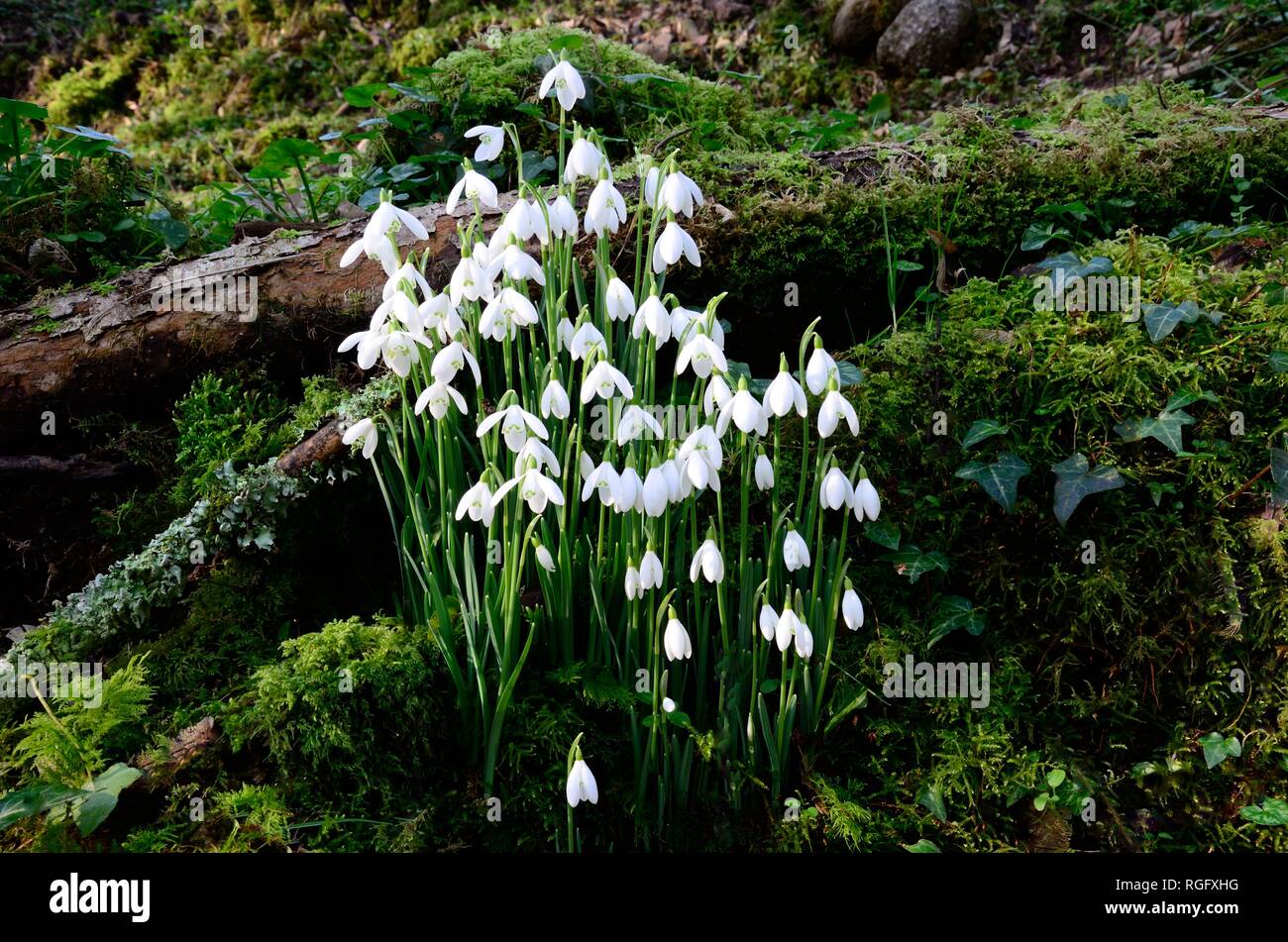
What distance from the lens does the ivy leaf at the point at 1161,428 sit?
8.05 ft

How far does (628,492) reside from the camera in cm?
190

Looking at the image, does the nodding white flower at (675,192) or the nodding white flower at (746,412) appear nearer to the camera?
the nodding white flower at (746,412)

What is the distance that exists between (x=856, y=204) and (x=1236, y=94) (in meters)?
3.21

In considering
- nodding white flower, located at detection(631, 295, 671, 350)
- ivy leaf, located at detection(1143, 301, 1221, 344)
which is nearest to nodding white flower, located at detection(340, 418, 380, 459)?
nodding white flower, located at detection(631, 295, 671, 350)

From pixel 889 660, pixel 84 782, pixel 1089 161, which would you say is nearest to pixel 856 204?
pixel 1089 161

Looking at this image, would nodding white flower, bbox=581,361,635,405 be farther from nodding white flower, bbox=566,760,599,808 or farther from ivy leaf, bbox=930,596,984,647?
ivy leaf, bbox=930,596,984,647

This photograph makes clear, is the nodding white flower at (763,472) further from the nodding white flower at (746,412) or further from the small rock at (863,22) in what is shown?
the small rock at (863,22)

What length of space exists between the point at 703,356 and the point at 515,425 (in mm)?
420

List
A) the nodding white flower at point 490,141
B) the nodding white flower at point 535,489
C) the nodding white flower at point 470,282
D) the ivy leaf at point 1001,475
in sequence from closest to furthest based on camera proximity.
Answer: the nodding white flower at point 535,489, the nodding white flower at point 470,282, the nodding white flower at point 490,141, the ivy leaf at point 1001,475

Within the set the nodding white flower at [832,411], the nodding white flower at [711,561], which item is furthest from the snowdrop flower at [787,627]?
the nodding white flower at [832,411]

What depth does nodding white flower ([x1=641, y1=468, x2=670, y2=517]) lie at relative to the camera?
1882 mm

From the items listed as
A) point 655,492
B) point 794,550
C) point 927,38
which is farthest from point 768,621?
point 927,38

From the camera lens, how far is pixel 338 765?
2.10 m

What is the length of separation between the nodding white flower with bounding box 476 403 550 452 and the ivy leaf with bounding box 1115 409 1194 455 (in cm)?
159
